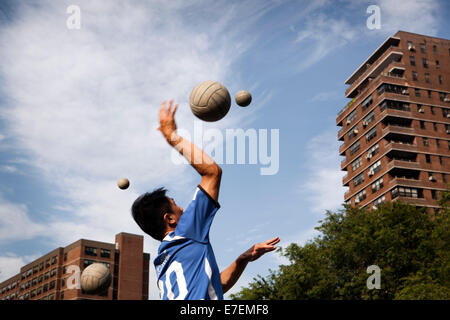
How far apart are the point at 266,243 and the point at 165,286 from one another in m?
1.77

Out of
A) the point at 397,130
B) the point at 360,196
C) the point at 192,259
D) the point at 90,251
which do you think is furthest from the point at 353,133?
the point at 192,259

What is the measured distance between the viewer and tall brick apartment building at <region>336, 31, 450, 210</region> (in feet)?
226

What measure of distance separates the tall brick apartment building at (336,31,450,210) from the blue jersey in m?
65.3

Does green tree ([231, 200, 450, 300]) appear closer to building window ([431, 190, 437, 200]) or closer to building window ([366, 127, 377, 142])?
building window ([431, 190, 437, 200])

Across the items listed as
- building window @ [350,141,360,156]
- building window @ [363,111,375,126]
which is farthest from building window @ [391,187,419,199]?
building window @ [363,111,375,126]

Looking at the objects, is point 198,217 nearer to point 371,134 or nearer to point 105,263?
point 371,134

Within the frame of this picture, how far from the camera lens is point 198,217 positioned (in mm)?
4633

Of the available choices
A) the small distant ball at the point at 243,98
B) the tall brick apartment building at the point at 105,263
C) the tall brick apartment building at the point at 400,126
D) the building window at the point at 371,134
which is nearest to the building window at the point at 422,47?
the tall brick apartment building at the point at 400,126

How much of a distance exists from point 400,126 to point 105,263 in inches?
2536

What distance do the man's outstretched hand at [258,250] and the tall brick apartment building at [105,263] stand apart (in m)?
101

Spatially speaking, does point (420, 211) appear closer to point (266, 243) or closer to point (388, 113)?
point (388, 113)

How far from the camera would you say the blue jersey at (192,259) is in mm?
4449

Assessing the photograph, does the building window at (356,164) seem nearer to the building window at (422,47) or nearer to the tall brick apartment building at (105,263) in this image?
the building window at (422,47)
